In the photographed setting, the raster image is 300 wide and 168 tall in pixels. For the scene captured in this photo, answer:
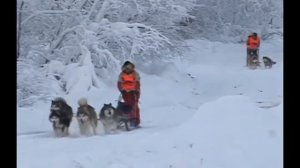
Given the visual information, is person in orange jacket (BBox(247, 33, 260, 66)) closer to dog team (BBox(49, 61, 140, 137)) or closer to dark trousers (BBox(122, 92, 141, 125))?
dog team (BBox(49, 61, 140, 137))

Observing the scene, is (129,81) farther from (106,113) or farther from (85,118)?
(85,118)

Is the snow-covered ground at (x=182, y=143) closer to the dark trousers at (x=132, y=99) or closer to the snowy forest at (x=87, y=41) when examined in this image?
the dark trousers at (x=132, y=99)

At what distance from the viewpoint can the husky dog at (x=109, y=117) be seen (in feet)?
36.1

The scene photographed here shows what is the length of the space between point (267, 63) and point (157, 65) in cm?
380

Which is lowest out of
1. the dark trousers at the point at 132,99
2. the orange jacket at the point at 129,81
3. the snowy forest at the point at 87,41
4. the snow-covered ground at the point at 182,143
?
the snow-covered ground at the point at 182,143

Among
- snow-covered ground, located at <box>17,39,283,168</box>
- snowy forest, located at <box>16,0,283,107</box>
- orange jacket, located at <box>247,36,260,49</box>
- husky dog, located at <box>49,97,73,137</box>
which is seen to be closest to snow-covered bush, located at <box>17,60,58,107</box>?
snowy forest, located at <box>16,0,283,107</box>

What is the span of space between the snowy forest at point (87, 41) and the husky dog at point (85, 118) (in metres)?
4.81

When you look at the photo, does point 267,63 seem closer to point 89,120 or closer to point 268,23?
point 268,23

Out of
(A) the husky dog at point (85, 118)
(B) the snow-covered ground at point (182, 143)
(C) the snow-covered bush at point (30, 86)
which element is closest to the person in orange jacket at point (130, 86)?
(B) the snow-covered ground at point (182, 143)

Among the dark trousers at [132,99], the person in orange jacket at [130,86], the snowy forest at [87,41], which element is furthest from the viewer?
the snowy forest at [87,41]

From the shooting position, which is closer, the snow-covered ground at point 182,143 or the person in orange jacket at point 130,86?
the snow-covered ground at point 182,143

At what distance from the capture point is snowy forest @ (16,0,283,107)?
16.6 m

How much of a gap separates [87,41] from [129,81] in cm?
694

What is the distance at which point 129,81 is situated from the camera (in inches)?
457
